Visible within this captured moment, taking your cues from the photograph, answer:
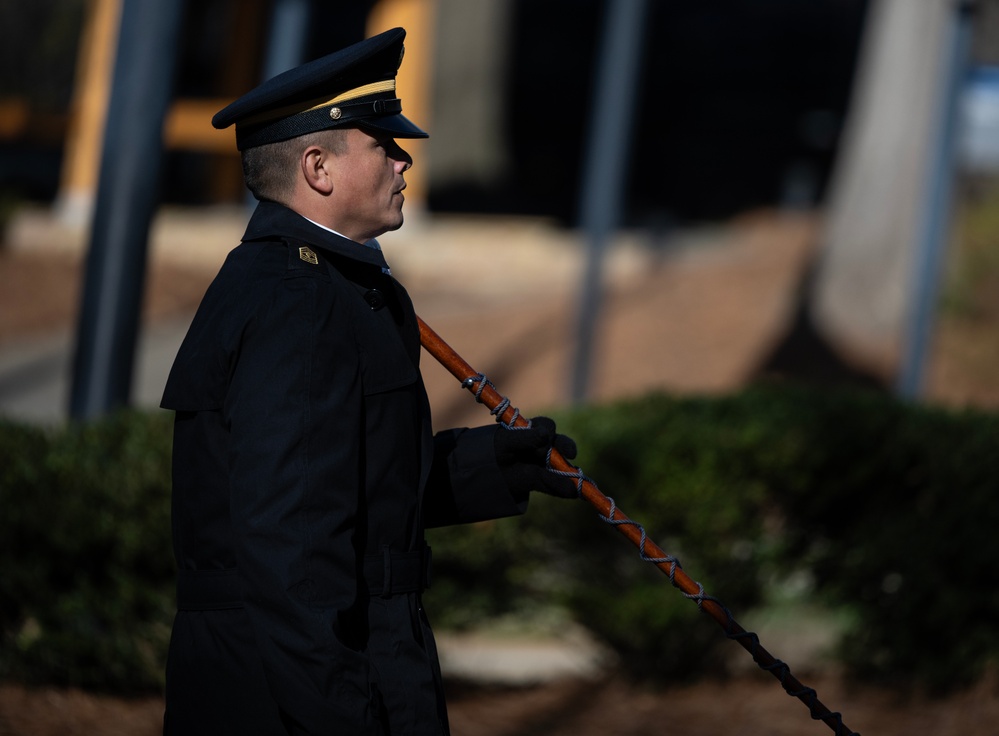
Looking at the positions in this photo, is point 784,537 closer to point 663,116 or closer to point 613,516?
point 613,516

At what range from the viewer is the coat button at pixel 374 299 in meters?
2.30

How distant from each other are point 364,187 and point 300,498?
61cm

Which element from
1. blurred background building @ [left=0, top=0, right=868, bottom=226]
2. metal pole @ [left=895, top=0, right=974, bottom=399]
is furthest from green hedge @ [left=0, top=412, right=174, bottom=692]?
blurred background building @ [left=0, top=0, right=868, bottom=226]

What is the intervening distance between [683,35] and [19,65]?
12.8 m

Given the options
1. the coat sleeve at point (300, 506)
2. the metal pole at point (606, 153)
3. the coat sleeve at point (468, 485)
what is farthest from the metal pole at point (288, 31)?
the coat sleeve at point (300, 506)

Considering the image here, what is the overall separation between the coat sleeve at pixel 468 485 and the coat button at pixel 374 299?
48 centimetres

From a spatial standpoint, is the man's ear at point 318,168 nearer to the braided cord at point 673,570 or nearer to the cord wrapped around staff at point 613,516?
the cord wrapped around staff at point 613,516

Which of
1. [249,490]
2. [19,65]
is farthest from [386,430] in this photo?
[19,65]

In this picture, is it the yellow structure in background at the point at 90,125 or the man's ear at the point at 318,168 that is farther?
the yellow structure in background at the point at 90,125

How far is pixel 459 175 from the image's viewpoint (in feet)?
71.3

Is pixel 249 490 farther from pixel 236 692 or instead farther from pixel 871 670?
pixel 871 670

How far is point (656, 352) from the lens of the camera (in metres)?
13.4

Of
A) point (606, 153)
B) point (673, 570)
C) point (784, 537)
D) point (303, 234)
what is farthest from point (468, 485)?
point (606, 153)

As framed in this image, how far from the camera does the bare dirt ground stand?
5.19m
